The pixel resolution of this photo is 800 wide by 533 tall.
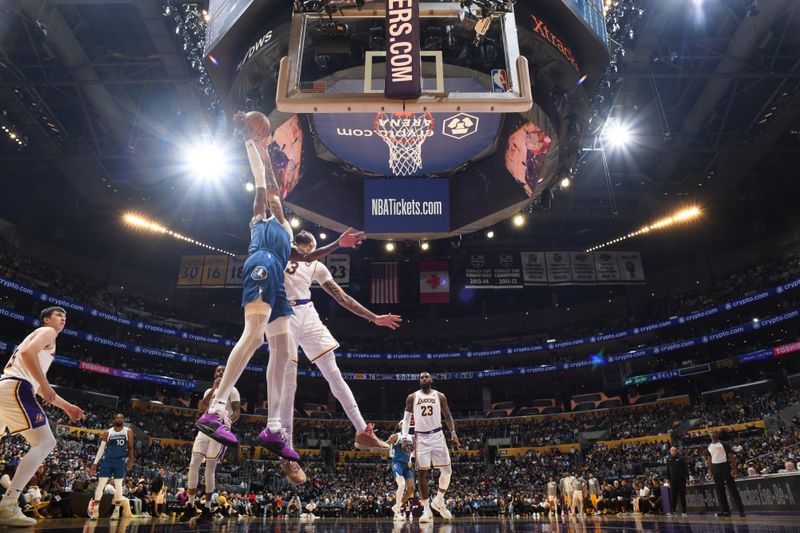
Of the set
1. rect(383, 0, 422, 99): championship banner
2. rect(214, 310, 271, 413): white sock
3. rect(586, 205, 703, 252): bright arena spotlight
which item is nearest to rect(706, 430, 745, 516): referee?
rect(383, 0, 422, 99): championship banner

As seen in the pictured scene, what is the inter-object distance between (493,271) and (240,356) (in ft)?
86.2

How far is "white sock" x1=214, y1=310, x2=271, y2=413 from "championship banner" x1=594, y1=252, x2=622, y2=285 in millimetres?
30125

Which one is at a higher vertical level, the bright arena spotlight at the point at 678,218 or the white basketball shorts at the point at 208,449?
the bright arena spotlight at the point at 678,218

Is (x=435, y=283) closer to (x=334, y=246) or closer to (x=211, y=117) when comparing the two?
(x=211, y=117)

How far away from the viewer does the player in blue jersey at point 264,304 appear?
398 centimetres

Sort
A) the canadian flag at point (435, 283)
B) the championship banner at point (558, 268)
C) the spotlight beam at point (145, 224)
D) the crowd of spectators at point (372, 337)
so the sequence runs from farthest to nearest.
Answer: the championship banner at point (558, 268) < the canadian flag at point (435, 283) < the crowd of spectators at point (372, 337) < the spotlight beam at point (145, 224)

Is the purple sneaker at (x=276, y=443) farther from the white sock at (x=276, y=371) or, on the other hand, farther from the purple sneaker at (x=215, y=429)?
the purple sneaker at (x=215, y=429)

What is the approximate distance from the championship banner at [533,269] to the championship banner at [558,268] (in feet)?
1.26

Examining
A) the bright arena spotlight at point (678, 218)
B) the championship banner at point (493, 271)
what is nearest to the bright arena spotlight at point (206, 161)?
the championship banner at point (493, 271)

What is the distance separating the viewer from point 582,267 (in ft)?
103

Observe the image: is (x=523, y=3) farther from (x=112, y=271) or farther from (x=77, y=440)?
(x=112, y=271)

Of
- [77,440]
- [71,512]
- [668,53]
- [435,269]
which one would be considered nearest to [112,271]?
[77,440]

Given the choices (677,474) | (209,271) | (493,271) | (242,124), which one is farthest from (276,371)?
(209,271)

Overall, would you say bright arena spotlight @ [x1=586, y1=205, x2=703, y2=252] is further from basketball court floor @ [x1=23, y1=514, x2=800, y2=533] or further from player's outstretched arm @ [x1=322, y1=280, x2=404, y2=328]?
player's outstretched arm @ [x1=322, y1=280, x2=404, y2=328]
